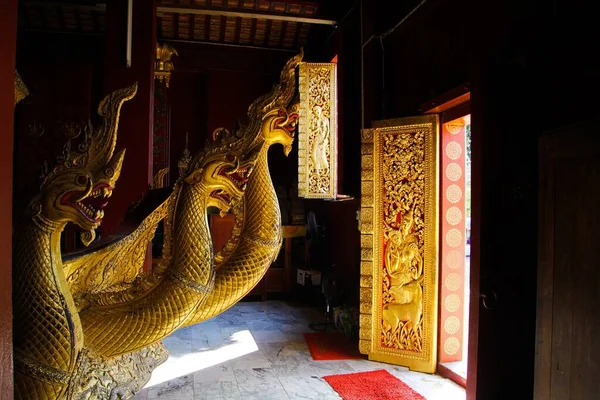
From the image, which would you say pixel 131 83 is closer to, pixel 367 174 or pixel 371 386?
pixel 367 174

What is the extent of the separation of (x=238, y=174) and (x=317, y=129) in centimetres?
284

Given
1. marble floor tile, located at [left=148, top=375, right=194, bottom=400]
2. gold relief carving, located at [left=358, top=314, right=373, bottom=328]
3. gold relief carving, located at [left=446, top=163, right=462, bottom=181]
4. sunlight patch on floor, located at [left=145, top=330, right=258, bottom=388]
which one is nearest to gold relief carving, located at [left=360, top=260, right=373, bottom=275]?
gold relief carving, located at [left=358, top=314, right=373, bottom=328]

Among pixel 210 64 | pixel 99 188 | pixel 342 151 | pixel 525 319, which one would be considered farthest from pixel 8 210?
pixel 210 64

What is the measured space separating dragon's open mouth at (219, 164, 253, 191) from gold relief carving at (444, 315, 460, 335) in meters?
2.25

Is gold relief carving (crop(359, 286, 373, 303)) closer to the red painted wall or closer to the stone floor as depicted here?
the stone floor

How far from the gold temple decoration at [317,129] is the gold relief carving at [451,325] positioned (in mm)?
1550

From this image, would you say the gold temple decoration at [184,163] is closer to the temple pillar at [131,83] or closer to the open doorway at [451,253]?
the temple pillar at [131,83]

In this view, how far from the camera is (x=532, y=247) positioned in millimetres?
1891

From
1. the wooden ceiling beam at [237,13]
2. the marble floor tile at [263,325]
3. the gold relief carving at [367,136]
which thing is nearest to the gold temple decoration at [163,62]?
the wooden ceiling beam at [237,13]

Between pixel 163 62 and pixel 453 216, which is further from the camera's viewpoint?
pixel 163 62

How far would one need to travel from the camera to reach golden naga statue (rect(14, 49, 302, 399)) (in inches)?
49.5

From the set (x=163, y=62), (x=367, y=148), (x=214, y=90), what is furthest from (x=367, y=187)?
(x=214, y=90)

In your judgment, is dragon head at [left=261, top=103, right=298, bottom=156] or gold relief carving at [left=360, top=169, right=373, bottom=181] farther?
gold relief carving at [left=360, top=169, right=373, bottom=181]

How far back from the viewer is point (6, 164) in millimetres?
967
